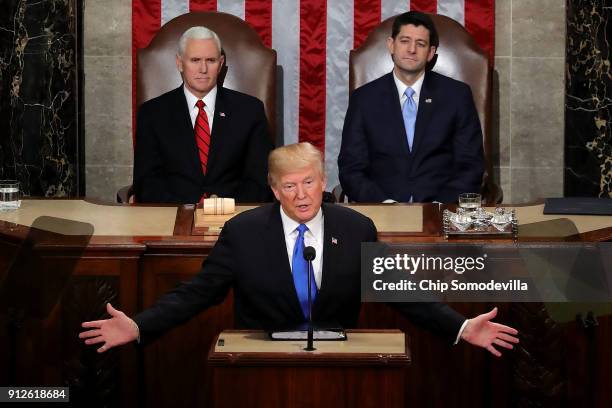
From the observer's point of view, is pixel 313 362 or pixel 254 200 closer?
pixel 313 362

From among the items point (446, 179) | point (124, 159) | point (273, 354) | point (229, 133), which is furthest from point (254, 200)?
point (273, 354)

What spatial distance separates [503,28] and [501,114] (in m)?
0.47

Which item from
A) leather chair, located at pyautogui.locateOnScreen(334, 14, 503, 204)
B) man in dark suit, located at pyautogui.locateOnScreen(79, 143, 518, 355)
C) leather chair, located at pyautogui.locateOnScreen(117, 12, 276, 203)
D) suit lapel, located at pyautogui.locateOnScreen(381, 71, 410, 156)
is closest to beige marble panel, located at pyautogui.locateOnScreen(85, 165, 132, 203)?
leather chair, located at pyautogui.locateOnScreen(117, 12, 276, 203)

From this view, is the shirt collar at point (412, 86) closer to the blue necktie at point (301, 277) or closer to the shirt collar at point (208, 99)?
the shirt collar at point (208, 99)

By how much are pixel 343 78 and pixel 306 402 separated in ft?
12.7

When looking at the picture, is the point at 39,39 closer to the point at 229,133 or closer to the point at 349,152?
the point at 229,133

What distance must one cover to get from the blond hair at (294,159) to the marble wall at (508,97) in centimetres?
331

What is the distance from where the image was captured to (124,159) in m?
7.04

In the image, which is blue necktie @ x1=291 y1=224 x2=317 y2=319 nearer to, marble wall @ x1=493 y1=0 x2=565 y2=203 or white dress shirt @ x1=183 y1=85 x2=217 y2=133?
white dress shirt @ x1=183 y1=85 x2=217 y2=133

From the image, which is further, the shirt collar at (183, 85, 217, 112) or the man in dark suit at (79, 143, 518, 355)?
the shirt collar at (183, 85, 217, 112)

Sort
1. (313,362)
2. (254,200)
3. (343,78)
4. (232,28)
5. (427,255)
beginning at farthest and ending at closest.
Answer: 1. (343,78)
2. (232,28)
3. (254,200)
4. (427,255)
5. (313,362)

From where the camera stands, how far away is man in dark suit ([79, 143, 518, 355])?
12.4ft

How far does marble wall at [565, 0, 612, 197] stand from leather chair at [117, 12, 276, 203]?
5.07 feet

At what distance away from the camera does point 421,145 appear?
6062 mm
